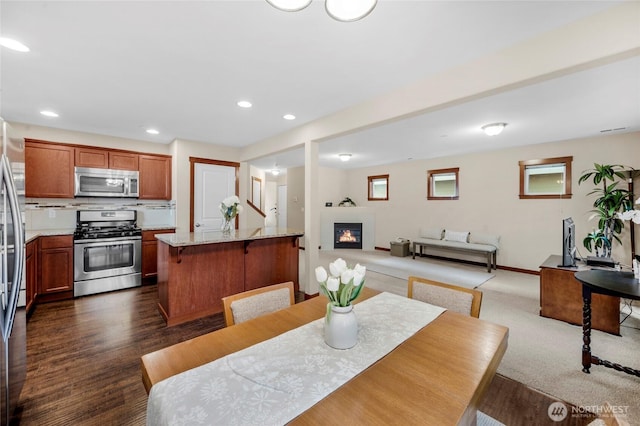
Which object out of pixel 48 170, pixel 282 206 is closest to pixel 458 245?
pixel 282 206

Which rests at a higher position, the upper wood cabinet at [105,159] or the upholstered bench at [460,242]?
the upper wood cabinet at [105,159]

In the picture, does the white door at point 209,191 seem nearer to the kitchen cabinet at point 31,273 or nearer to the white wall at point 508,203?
the kitchen cabinet at point 31,273

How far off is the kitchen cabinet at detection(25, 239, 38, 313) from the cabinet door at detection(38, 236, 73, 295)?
0.13 metres

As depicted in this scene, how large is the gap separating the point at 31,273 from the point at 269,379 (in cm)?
393

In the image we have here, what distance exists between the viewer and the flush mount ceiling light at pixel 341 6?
1.37 metres

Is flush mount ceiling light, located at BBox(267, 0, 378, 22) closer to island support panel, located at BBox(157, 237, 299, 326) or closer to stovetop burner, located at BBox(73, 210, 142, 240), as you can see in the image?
island support panel, located at BBox(157, 237, 299, 326)

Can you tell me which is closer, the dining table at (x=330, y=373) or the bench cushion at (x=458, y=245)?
the dining table at (x=330, y=373)

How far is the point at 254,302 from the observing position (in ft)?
5.04

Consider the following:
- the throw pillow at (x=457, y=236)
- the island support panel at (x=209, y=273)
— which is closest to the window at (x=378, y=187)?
the throw pillow at (x=457, y=236)

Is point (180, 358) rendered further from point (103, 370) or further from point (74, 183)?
point (74, 183)

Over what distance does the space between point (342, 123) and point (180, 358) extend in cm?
291

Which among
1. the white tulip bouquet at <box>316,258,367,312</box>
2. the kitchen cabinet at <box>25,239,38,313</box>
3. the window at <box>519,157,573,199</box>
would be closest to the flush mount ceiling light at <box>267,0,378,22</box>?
the white tulip bouquet at <box>316,258,367,312</box>

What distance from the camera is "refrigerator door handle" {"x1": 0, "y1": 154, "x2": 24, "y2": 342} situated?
140cm

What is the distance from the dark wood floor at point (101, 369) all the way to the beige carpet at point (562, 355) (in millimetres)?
219
